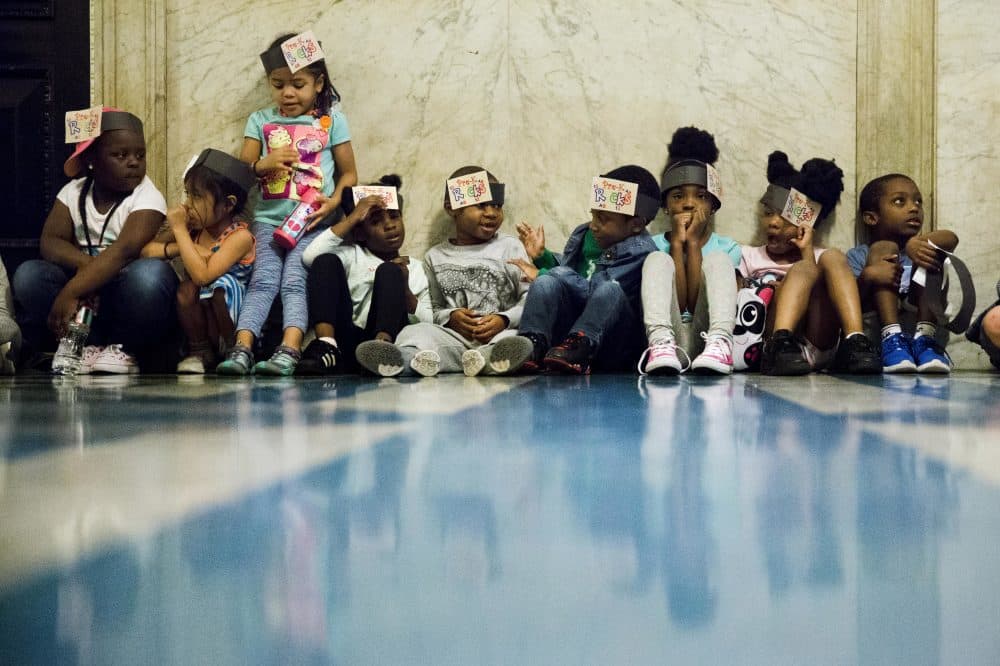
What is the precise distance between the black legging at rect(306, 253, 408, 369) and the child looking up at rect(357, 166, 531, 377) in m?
0.13

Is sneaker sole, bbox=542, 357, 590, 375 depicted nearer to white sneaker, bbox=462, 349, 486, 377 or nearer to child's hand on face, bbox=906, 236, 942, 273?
white sneaker, bbox=462, 349, 486, 377

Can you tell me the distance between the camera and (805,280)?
4.46m

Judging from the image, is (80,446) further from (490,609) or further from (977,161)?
(977,161)

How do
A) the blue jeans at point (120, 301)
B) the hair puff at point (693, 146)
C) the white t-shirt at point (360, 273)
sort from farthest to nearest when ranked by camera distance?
the hair puff at point (693, 146)
the white t-shirt at point (360, 273)
the blue jeans at point (120, 301)

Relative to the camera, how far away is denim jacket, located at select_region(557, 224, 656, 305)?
14.9 ft

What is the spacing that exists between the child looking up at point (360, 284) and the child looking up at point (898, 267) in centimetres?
A: 198

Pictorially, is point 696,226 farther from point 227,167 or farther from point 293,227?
point 227,167

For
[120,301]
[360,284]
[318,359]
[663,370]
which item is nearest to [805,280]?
[663,370]


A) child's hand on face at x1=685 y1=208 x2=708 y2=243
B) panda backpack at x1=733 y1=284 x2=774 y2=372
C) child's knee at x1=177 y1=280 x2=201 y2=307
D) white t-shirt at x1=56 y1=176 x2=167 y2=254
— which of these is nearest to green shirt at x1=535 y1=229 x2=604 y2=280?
child's hand on face at x1=685 y1=208 x2=708 y2=243

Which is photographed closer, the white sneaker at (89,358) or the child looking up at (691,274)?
the child looking up at (691,274)

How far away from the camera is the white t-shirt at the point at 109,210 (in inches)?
188

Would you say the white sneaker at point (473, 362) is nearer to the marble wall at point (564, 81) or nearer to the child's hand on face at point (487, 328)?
the child's hand on face at point (487, 328)

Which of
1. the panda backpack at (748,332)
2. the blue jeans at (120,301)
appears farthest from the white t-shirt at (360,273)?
the panda backpack at (748,332)

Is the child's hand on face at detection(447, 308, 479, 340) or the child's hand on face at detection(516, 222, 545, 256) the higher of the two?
the child's hand on face at detection(516, 222, 545, 256)
